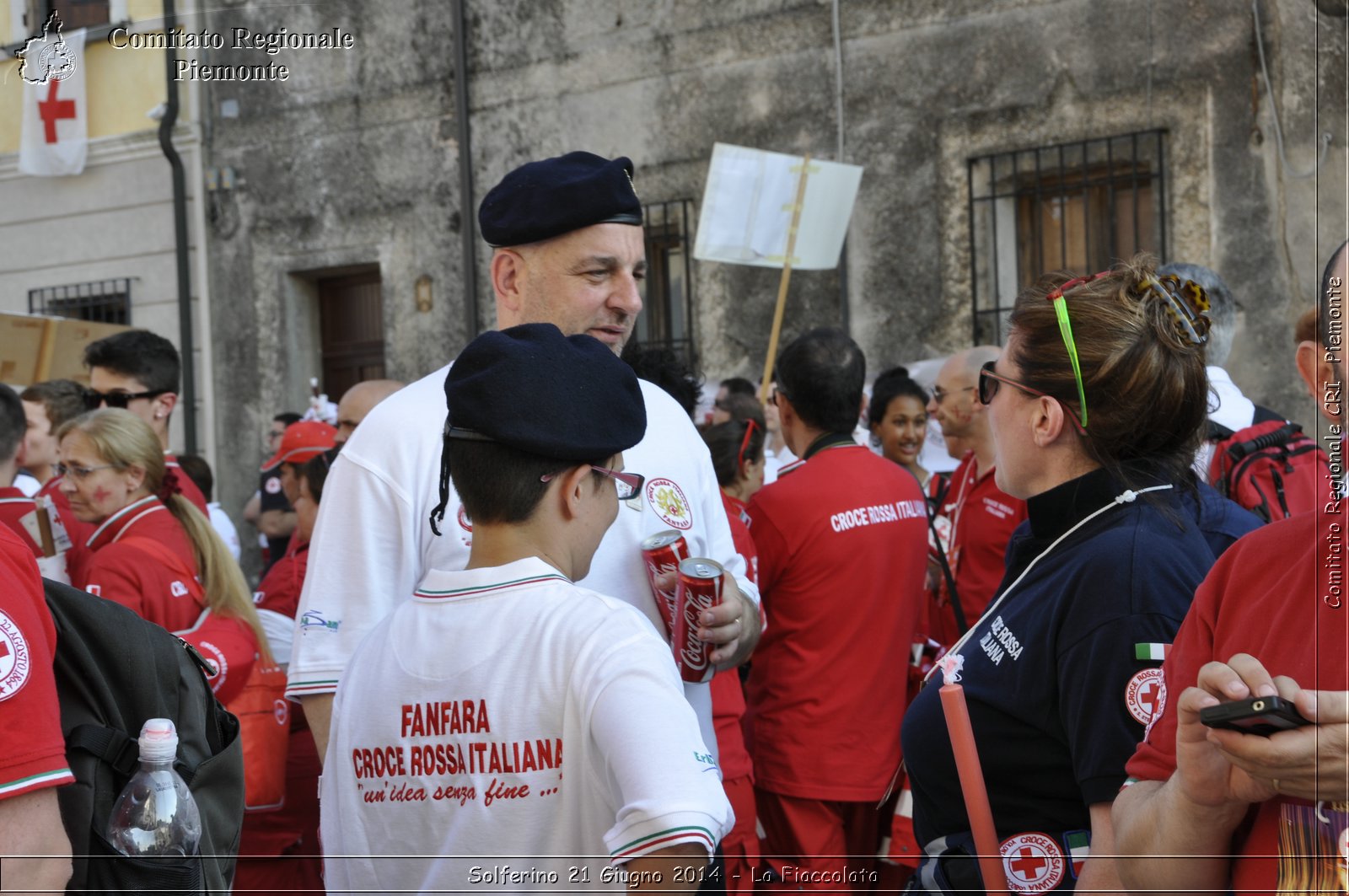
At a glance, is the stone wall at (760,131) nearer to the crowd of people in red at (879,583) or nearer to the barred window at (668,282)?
the barred window at (668,282)

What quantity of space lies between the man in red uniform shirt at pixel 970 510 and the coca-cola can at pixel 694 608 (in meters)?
1.91

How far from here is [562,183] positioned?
2998 millimetres

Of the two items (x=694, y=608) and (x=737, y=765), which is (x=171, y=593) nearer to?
(x=737, y=765)

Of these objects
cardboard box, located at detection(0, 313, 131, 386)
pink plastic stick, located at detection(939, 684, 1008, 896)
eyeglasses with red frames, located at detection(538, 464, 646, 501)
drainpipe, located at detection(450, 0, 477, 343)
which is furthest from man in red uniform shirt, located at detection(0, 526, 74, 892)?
drainpipe, located at detection(450, 0, 477, 343)

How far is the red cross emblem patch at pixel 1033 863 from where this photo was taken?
2322 millimetres

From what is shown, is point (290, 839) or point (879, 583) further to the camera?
point (879, 583)

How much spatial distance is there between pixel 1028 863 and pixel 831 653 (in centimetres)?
218

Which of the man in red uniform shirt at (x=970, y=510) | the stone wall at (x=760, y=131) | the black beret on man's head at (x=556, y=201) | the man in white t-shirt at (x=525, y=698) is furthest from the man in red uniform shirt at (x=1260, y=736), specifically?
the stone wall at (x=760, y=131)

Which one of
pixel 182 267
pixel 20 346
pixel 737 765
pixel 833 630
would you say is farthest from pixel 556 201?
pixel 182 267

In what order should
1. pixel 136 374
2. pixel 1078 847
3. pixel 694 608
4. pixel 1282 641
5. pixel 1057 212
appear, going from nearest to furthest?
pixel 1282 641
pixel 1078 847
pixel 694 608
pixel 136 374
pixel 1057 212

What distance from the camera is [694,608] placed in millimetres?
2729

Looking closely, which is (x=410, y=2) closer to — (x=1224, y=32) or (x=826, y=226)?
(x=826, y=226)

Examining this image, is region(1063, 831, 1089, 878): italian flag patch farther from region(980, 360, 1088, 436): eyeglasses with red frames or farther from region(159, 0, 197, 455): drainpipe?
region(159, 0, 197, 455): drainpipe

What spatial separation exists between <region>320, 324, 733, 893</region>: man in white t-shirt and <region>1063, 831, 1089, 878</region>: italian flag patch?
782mm
